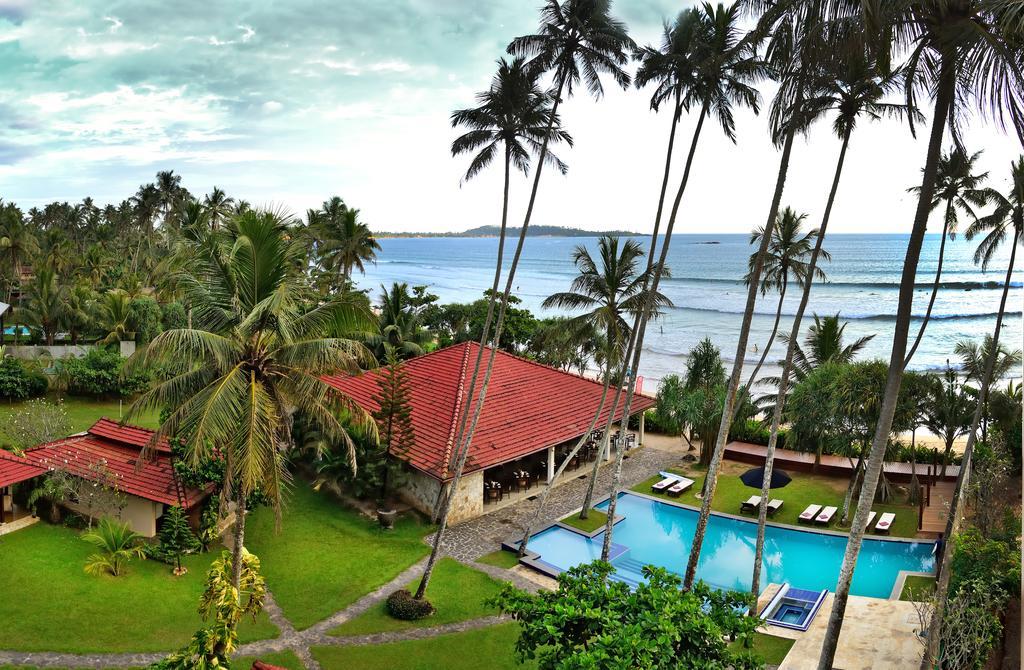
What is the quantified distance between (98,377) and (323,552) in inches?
700

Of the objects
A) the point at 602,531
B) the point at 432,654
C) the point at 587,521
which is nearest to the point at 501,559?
the point at 602,531

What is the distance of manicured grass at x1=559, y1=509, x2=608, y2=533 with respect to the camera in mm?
20078

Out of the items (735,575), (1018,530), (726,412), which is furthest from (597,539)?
(1018,530)

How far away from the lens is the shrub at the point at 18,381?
27.1m

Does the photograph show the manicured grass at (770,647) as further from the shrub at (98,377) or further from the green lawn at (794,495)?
the shrub at (98,377)

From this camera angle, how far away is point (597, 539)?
19.6 meters

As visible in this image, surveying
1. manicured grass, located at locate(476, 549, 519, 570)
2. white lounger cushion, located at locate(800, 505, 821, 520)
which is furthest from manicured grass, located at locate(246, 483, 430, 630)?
white lounger cushion, located at locate(800, 505, 821, 520)

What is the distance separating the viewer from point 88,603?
45.5ft

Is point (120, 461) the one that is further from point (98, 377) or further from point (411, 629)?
point (98, 377)

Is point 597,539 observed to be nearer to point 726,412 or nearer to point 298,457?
point 726,412

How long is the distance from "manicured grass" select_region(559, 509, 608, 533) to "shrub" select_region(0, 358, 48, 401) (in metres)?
23.0

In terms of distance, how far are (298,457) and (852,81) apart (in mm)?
19675

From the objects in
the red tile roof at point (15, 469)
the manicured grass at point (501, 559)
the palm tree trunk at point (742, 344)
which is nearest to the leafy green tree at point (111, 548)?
the red tile roof at point (15, 469)

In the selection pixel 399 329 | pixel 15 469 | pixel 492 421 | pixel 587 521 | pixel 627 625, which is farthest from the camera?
pixel 399 329
